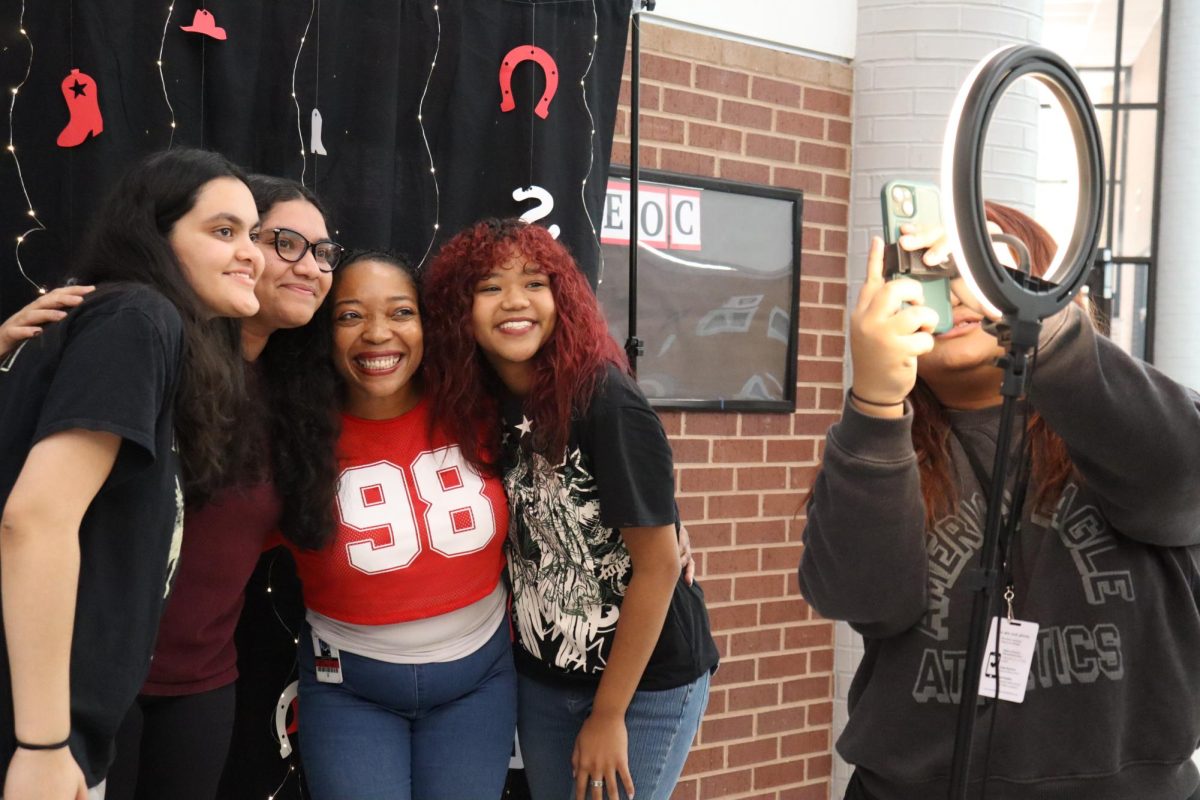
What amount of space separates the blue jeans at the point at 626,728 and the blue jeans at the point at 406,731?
0.23 feet

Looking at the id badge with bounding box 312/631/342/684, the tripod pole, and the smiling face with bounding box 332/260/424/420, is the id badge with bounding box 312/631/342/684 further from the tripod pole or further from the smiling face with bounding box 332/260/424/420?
the tripod pole

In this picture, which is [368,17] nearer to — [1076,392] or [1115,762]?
[1076,392]

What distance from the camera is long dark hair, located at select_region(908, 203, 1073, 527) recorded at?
1204mm

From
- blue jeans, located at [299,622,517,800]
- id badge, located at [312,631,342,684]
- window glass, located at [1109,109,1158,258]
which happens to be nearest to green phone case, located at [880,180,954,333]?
blue jeans, located at [299,622,517,800]

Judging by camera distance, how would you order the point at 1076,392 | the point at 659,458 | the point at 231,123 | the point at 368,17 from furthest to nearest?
the point at 368,17, the point at 231,123, the point at 659,458, the point at 1076,392

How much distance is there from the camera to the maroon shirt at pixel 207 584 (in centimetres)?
180

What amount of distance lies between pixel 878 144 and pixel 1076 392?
2.50 meters

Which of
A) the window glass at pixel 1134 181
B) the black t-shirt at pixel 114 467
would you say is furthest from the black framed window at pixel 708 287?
the window glass at pixel 1134 181

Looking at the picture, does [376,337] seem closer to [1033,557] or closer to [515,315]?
[515,315]

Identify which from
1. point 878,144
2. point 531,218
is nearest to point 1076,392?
point 531,218

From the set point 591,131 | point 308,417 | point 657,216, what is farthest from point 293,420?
point 657,216

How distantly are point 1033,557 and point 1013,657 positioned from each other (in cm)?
12

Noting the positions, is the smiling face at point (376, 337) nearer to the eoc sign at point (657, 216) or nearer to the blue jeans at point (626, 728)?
the blue jeans at point (626, 728)

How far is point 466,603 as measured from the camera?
2006mm
